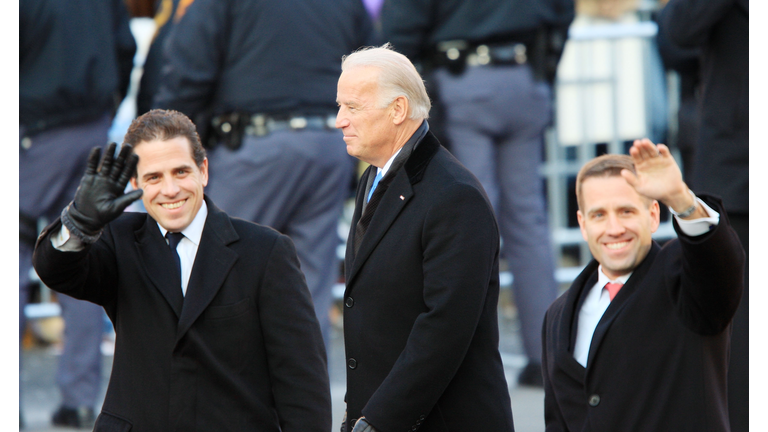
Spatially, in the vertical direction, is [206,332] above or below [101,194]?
below

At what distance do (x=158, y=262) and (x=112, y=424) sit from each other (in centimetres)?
46

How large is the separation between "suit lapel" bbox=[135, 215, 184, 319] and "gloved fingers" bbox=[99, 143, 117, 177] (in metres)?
0.36

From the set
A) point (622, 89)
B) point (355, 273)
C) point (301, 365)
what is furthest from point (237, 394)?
point (622, 89)

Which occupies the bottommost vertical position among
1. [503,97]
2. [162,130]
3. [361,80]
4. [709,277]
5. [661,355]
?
[661,355]

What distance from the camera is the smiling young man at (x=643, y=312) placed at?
2.55 meters

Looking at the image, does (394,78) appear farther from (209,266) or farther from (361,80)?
(209,266)

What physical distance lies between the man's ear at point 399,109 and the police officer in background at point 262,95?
2.32m

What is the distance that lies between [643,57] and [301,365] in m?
5.70

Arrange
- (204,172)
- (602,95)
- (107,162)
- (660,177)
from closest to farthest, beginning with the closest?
1. (660,177)
2. (107,162)
3. (204,172)
4. (602,95)

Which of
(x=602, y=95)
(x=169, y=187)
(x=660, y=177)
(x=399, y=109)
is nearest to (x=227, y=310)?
(x=169, y=187)

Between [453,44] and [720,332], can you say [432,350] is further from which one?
[453,44]

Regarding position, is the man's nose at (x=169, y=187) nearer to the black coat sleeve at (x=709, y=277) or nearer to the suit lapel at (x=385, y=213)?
the suit lapel at (x=385, y=213)

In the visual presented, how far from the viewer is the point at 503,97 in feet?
17.8

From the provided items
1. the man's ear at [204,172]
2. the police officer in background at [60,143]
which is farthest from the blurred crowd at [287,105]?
the man's ear at [204,172]
